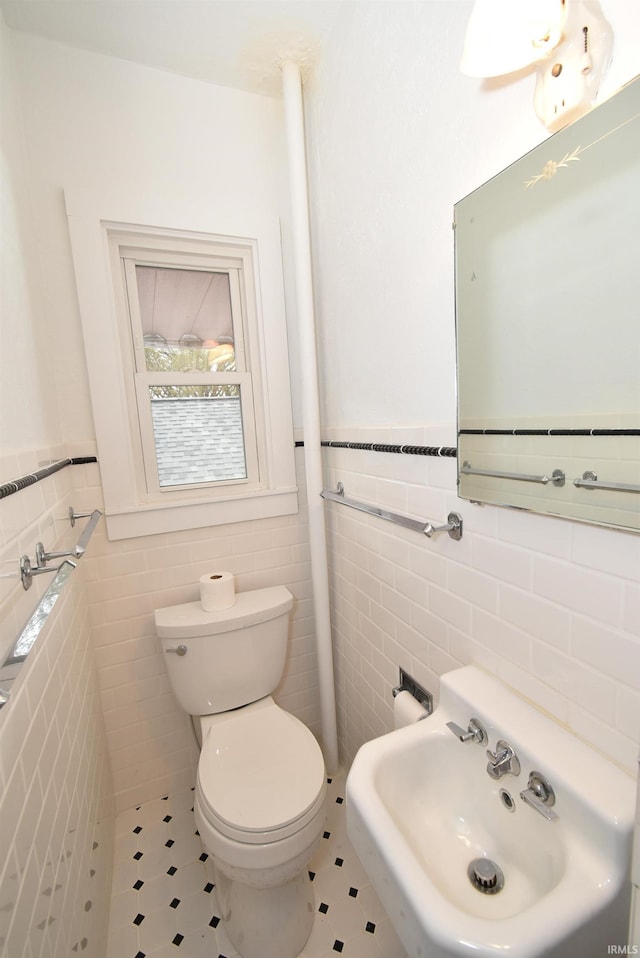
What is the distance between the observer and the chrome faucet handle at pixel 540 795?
0.66 meters

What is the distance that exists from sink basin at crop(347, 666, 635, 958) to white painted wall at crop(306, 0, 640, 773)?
0.27 ft

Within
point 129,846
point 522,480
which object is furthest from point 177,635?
point 522,480

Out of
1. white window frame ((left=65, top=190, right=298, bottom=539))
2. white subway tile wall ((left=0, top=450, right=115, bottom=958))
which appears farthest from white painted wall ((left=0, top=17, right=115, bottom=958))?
white window frame ((left=65, top=190, right=298, bottom=539))

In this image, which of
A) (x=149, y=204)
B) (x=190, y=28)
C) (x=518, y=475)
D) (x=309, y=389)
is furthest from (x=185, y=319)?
(x=518, y=475)

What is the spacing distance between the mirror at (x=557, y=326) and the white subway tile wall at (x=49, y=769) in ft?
3.06

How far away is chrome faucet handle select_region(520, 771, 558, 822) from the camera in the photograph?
0.66 metres

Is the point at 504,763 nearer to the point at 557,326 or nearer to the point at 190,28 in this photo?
the point at 557,326

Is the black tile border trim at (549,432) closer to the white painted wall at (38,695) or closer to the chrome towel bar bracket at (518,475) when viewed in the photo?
the chrome towel bar bracket at (518,475)

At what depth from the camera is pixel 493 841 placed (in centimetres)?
80

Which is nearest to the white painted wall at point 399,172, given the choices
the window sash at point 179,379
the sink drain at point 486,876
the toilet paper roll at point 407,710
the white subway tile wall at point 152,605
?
the window sash at point 179,379

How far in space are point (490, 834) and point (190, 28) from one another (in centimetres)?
224

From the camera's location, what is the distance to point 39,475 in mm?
937

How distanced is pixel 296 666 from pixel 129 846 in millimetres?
849

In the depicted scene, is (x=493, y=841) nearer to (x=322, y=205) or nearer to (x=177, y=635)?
(x=177, y=635)
